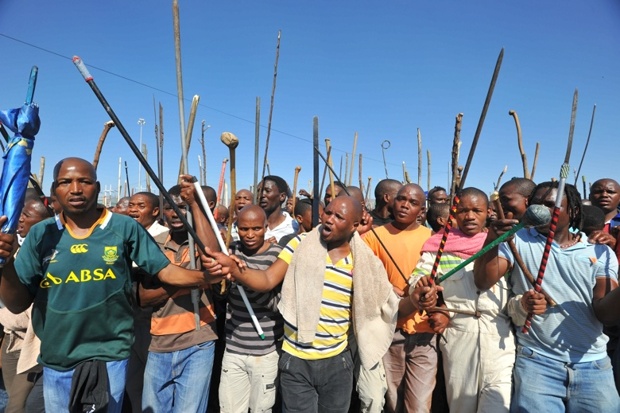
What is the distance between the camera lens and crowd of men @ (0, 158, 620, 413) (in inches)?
78.9

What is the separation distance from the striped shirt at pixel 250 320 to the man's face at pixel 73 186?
1.18m

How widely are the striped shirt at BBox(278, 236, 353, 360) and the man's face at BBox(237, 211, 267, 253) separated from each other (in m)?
0.62

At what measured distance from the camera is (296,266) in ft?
8.06

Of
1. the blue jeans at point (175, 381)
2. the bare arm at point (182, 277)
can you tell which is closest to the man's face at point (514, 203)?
the bare arm at point (182, 277)

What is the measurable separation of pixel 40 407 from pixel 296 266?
6.01 ft

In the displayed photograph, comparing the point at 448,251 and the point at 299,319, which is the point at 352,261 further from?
the point at 448,251

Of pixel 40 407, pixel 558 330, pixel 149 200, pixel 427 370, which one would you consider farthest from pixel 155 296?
pixel 558 330

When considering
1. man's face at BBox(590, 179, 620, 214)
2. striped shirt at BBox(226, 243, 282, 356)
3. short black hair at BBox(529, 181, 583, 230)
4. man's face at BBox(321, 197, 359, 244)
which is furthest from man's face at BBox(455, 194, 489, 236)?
man's face at BBox(590, 179, 620, 214)

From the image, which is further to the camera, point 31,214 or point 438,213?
point 438,213

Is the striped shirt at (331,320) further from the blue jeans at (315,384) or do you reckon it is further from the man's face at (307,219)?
the man's face at (307,219)

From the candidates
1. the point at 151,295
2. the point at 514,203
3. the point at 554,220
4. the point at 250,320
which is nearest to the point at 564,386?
the point at 554,220

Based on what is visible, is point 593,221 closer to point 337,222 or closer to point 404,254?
point 404,254

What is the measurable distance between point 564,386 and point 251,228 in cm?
233

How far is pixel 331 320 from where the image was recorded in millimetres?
2443
